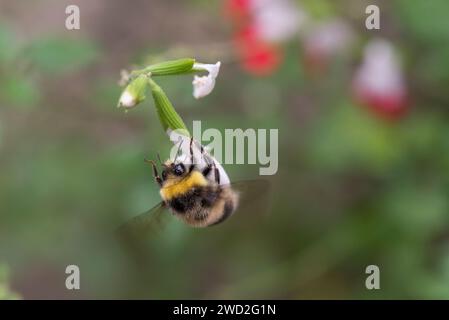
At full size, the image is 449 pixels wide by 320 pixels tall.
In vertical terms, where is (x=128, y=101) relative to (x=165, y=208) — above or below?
above

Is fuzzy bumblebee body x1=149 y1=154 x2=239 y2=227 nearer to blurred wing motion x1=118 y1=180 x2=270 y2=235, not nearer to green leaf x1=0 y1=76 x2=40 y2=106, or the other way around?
blurred wing motion x1=118 y1=180 x2=270 y2=235

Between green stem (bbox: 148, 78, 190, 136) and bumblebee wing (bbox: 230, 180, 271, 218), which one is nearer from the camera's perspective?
green stem (bbox: 148, 78, 190, 136)

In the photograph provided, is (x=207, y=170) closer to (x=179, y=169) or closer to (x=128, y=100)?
(x=179, y=169)

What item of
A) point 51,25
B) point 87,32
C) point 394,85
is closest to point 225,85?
point 394,85

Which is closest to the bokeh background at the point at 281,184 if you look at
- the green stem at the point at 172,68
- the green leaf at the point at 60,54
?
the green leaf at the point at 60,54

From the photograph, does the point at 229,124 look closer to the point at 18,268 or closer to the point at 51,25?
the point at 18,268

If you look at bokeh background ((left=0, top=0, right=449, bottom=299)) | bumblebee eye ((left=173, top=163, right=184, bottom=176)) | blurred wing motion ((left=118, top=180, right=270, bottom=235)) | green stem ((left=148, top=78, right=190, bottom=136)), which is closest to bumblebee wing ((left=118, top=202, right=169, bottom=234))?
blurred wing motion ((left=118, top=180, right=270, bottom=235))

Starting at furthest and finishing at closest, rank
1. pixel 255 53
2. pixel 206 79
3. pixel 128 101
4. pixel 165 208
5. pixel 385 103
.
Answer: pixel 385 103 < pixel 255 53 < pixel 165 208 < pixel 206 79 < pixel 128 101

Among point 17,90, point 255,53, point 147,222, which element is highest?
point 255,53

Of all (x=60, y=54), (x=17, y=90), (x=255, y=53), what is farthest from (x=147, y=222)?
(x=255, y=53)
